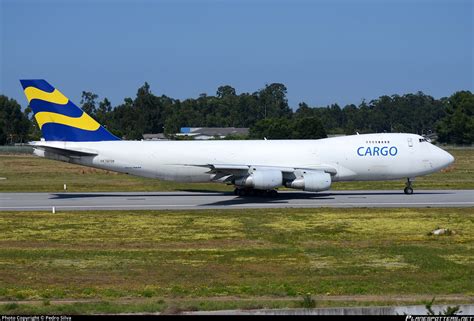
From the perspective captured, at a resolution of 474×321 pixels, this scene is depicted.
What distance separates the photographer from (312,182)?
4088 centimetres

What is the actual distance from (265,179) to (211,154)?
4787 mm

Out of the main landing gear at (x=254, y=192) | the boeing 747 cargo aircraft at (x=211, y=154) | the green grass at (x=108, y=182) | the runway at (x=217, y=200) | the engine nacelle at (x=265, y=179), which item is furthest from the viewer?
the green grass at (x=108, y=182)

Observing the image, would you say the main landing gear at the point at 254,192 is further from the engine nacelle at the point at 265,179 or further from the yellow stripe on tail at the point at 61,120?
the yellow stripe on tail at the point at 61,120

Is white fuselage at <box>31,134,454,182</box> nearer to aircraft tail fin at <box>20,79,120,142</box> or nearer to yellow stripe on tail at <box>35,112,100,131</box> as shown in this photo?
aircraft tail fin at <box>20,79,120,142</box>

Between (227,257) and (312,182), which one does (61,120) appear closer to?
(312,182)

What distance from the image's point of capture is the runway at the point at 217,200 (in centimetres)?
3869

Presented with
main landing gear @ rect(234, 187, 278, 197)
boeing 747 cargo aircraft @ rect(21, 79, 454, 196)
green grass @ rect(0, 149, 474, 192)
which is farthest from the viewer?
green grass @ rect(0, 149, 474, 192)

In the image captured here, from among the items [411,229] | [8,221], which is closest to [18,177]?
[8,221]

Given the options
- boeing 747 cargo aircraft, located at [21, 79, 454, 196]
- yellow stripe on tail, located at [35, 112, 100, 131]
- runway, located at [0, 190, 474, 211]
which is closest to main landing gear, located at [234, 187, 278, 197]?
boeing 747 cargo aircraft, located at [21, 79, 454, 196]

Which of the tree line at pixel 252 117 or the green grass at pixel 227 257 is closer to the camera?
the green grass at pixel 227 257

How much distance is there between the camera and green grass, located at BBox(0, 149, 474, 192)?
1984 inches

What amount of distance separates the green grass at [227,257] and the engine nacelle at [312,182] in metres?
4.85

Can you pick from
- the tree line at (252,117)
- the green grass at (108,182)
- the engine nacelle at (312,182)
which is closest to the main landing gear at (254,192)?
the engine nacelle at (312,182)

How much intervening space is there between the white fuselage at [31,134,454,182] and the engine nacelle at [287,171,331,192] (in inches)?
72.0
